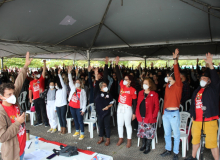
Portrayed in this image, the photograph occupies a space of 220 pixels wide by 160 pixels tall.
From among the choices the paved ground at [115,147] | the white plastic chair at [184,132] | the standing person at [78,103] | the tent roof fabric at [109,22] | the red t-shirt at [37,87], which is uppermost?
the tent roof fabric at [109,22]

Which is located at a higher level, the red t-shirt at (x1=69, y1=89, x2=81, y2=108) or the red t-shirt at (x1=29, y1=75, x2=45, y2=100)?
the red t-shirt at (x1=29, y1=75, x2=45, y2=100)

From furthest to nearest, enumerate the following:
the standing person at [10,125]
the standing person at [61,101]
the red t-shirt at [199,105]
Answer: the standing person at [61,101] → the red t-shirt at [199,105] → the standing person at [10,125]

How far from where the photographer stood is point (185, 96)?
4371 mm

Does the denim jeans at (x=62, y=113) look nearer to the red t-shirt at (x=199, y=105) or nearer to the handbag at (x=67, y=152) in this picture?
the handbag at (x=67, y=152)

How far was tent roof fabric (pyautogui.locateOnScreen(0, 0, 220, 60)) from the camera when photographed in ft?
11.6

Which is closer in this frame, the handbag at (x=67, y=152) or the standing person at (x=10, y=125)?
the standing person at (x=10, y=125)

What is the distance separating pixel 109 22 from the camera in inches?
184

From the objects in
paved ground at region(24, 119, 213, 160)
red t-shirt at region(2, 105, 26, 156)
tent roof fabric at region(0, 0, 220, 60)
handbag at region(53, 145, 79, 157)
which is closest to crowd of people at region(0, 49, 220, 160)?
red t-shirt at region(2, 105, 26, 156)

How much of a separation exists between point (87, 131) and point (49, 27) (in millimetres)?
3143

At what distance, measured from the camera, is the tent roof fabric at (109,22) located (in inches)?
139

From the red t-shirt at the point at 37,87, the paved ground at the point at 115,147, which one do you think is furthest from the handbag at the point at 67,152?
the red t-shirt at the point at 37,87

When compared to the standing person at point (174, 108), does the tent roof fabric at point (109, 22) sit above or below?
above

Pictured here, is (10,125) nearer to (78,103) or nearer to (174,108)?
(78,103)

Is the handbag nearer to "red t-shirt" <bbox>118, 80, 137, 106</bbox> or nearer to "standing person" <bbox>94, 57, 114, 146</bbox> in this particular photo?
"standing person" <bbox>94, 57, 114, 146</bbox>
